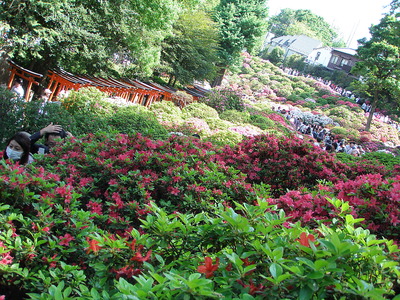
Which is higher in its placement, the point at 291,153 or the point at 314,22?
the point at 314,22

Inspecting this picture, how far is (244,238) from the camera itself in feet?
5.94

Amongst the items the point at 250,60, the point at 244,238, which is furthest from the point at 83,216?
the point at 250,60

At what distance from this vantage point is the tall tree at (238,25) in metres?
29.9

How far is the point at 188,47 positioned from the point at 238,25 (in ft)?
33.6

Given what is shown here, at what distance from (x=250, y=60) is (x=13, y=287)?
190 feet

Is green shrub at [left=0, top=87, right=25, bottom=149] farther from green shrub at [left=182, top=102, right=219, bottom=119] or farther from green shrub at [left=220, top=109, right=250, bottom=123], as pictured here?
green shrub at [left=220, top=109, right=250, bottom=123]

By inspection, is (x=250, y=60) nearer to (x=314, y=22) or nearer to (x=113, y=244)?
(x=314, y=22)

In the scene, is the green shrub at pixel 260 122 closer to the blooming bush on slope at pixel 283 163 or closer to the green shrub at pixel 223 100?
the green shrub at pixel 223 100

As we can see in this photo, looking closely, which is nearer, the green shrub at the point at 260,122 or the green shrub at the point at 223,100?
the green shrub at the point at 260,122

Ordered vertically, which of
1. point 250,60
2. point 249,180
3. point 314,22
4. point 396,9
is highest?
point 314,22

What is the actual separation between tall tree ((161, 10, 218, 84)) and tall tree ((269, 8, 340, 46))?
71.6 m

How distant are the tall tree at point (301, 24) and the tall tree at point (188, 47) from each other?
7160 centimetres

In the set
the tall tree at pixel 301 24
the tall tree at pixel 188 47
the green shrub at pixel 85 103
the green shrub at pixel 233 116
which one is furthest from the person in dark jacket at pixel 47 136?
the tall tree at pixel 301 24

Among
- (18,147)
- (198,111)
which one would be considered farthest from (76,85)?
(18,147)
